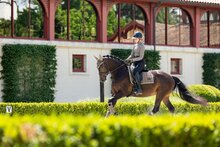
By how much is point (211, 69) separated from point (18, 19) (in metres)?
12.3

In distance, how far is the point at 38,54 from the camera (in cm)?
3438

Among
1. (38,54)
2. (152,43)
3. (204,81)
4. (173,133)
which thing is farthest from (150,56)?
(173,133)

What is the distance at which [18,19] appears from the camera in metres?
40.3

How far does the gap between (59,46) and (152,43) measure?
6658mm

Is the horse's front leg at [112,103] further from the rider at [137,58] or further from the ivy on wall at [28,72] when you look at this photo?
the ivy on wall at [28,72]

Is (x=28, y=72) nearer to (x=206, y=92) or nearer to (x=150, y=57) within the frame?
(x=150, y=57)

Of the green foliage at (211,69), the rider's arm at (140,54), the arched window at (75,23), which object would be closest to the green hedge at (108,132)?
the rider's arm at (140,54)

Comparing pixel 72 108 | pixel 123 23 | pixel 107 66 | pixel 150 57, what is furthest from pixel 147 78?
pixel 123 23

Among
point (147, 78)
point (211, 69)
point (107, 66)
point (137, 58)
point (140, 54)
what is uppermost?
point (140, 54)

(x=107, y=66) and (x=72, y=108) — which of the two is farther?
(x=72, y=108)

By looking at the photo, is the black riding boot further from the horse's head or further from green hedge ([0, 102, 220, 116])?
green hedge ([0, 102, 220, 116])

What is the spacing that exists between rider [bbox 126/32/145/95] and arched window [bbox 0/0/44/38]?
1226 centimetres

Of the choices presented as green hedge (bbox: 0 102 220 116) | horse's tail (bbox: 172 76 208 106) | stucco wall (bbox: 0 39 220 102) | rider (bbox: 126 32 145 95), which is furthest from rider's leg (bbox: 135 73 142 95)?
stucco wall (bbox: 0 39 220 102)

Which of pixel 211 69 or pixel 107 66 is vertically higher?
pixel 107 66
